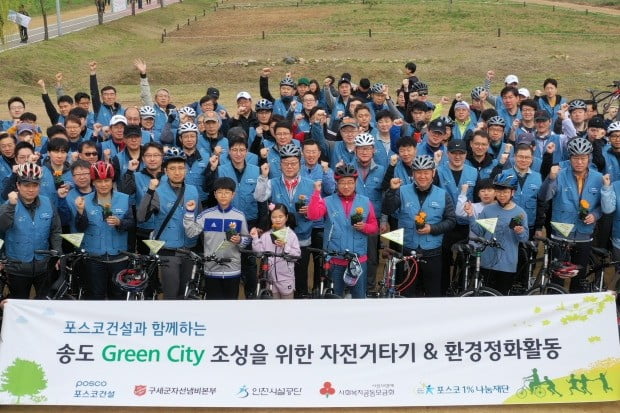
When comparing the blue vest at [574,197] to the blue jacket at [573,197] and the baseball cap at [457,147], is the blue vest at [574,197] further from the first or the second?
the baseball cap at [457,147]

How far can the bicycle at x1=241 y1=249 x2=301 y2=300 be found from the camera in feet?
Answer: 25.8

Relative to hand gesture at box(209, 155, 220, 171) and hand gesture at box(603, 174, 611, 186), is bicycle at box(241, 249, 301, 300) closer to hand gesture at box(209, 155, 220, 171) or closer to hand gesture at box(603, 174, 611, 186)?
hand gesture at box(209, 155, 220, 171)

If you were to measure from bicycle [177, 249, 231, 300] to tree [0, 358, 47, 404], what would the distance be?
1.75m

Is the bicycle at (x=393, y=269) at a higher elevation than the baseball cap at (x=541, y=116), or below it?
below

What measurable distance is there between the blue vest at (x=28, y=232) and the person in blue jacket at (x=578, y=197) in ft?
19.6

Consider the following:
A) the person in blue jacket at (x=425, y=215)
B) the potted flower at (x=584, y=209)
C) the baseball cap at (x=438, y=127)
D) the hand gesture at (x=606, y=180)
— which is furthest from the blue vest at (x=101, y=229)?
the hand gesture at (x=606, y=180)

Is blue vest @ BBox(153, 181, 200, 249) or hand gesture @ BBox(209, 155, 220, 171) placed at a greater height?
hand gesture @ BBox(209, 155, 220, 171)

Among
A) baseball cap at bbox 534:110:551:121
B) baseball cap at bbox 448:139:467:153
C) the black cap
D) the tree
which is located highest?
the black cap

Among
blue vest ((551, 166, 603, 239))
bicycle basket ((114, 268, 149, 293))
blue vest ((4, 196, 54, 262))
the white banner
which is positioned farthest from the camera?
blue vest ((551, 166, 603, 239))

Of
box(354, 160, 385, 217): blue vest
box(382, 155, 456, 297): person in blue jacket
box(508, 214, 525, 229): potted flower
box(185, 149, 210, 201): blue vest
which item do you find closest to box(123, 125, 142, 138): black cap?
box(185, 149, 210, 201): blue vest

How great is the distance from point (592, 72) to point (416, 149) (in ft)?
90.6

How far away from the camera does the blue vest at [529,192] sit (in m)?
9.00

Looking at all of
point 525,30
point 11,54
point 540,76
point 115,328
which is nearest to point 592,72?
point 540,76

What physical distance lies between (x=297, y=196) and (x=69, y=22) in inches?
2174
